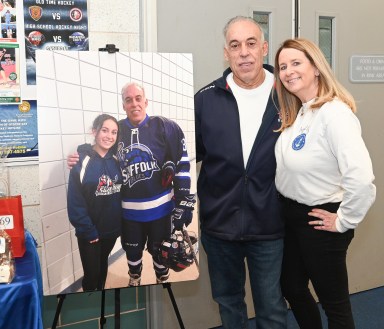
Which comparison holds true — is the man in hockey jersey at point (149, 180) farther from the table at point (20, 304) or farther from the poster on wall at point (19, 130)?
the poster on wall at point (19, 130)

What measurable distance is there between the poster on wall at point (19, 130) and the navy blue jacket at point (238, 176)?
2.67 feet

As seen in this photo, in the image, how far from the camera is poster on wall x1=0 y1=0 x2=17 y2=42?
6.40 ft

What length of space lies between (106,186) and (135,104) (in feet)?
1.13

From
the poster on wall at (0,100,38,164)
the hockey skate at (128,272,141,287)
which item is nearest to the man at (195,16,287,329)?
the hockey skate at (128,272,141,287)

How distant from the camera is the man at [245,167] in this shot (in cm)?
183

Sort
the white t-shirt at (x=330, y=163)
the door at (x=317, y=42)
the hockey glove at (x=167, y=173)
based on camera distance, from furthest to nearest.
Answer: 1. the door at (x=317, y=42)
2. the hockey glove at (x=167, y=173)
3. the white t-shirt at (x=330, y=163)

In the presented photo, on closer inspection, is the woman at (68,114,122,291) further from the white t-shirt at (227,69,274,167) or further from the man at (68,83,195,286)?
the white t-shirt at (227,69,274,167)

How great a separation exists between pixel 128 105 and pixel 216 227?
63 cm

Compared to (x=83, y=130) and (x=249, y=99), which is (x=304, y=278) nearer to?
(x=249, y=99)

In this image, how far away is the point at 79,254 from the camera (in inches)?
69.6

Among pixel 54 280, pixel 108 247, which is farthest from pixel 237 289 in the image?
pixel 54 280

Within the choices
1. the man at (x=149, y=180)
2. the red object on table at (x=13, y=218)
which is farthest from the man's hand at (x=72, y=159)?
the red object on table at (x=13, y=218)

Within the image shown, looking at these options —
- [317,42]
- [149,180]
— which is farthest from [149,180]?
[317,42]

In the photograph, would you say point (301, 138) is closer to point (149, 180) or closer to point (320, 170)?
point (320, 170)
